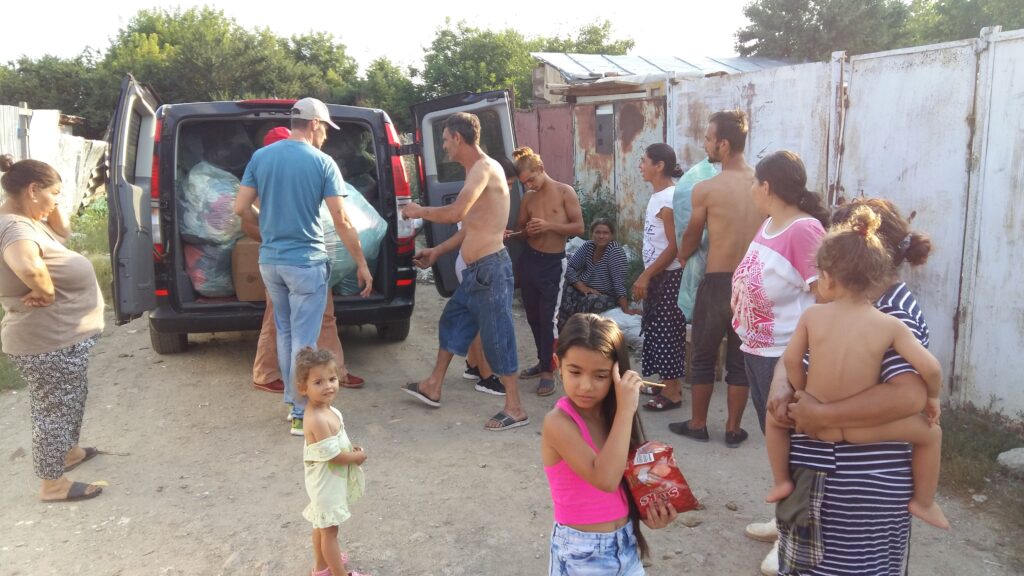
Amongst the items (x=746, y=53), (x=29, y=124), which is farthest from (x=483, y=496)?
(x=746, y=53)

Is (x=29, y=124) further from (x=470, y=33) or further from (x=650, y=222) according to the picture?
(x=470, y=33)

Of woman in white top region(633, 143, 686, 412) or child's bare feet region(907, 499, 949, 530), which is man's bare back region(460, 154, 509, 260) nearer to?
woman in white top region(633, 143, 686, 412)

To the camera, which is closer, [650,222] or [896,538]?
[896,538]

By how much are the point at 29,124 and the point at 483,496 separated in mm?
12271

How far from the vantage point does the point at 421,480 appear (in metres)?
3.85

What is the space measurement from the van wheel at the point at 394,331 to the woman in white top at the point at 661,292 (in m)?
2.15

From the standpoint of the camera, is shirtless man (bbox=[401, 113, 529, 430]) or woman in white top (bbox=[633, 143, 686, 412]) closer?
shirtless man (bbox=[401, 113, 529, 430])

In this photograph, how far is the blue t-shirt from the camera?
420 cm

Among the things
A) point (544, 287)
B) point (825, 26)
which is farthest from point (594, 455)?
point (825, 26)

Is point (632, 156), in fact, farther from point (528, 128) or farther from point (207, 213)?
point (207, 213)

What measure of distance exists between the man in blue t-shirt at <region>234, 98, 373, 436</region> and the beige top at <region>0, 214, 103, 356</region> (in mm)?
941

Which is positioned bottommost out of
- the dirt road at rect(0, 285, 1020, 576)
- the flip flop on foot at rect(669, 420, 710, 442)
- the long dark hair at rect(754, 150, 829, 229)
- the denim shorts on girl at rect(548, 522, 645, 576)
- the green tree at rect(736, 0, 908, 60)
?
the dirt road at rect(0, 285, 1020, 576)

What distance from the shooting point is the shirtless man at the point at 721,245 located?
12.8 ft

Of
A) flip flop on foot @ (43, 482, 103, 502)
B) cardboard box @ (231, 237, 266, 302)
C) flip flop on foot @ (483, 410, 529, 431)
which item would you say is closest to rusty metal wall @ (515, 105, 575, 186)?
cardboard box @ (231, 237, 266, 302)
